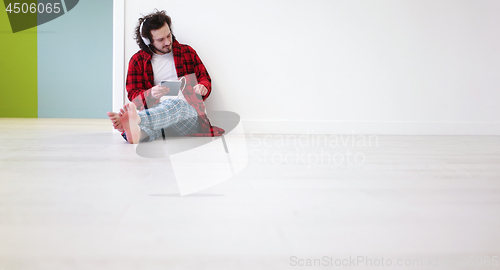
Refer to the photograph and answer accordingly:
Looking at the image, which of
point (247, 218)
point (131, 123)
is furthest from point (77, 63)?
point (247, 218)

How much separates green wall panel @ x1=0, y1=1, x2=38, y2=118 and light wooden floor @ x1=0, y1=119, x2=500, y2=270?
11.8 feet

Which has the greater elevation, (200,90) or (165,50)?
(165,50)

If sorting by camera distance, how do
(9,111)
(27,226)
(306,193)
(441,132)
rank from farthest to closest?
(9,111)
(441,132)
(306,193)
(27,226)

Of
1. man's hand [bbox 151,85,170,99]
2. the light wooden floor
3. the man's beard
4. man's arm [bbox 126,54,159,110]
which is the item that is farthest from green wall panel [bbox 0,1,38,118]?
the light wooden floor

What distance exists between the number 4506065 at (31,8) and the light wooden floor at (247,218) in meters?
3.84

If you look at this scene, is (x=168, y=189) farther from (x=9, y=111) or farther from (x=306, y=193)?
(x=9, y=111)

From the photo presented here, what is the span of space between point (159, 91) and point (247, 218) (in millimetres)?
1480

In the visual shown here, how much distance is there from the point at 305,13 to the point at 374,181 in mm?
1830

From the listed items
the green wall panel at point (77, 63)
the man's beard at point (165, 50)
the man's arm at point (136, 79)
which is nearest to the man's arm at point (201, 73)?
the man's beard at point (165, 50)

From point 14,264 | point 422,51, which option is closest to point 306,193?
point 14,264

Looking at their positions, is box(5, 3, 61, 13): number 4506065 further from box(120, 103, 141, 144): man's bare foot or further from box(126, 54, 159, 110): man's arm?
box(120, 103, 141, 144): man's bare foot

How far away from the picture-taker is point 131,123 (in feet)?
5.24

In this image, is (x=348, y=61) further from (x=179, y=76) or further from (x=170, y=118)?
(x=170, y=118)

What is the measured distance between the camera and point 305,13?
2.43m
